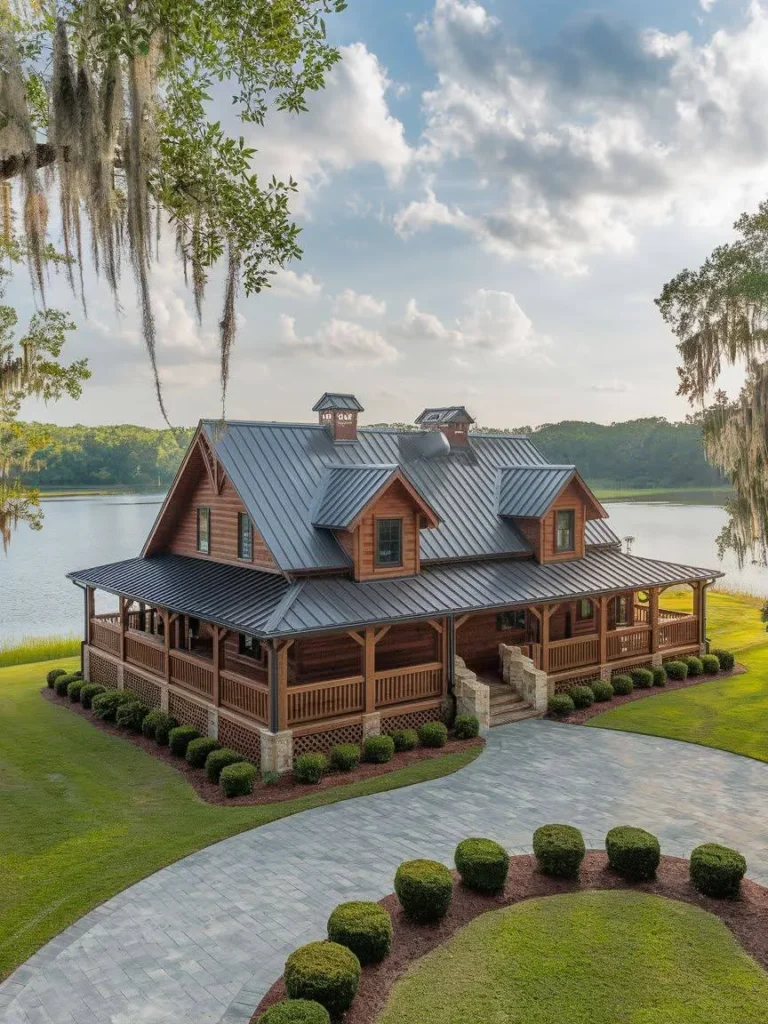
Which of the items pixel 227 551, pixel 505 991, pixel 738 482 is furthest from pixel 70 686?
pixel 738 482

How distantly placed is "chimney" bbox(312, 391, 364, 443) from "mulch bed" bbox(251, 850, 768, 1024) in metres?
12.7

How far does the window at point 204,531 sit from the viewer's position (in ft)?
63.0

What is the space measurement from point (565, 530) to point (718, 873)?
40.2ft

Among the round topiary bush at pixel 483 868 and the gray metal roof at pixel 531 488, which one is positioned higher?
the gray metal roof at pixel 531 488

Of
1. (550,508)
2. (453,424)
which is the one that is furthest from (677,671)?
(453,424)

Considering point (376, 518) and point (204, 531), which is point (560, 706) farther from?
point (204, 531)

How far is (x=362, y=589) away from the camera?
16531 millimetres

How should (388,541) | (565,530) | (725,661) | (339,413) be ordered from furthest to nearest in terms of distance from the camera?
(725,661), (565,530), (339,413), (388,541)

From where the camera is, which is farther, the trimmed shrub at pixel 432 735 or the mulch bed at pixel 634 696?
the mulch bed at pixel 634 696

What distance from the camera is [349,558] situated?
17.0 meters

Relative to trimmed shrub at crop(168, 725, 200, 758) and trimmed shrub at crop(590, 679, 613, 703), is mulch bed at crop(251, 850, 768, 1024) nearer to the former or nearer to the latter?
trimmed shrub at crop(168, 725, 200, 758)

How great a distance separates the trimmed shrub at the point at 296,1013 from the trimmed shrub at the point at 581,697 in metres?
12.6

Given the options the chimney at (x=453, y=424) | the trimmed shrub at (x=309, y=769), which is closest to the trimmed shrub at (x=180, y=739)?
the trimmed shrub at (x=309, y=769)

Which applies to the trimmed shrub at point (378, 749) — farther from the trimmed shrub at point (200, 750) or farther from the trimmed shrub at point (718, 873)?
the trimmed shrub at point (718, 873)
